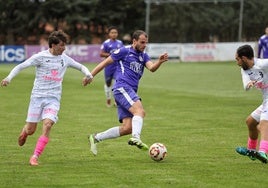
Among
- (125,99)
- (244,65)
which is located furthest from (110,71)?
(244,65)

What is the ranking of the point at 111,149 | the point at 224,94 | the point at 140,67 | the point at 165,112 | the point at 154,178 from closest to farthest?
the point at 154,178 → the point at 140,67 → the point at 111,149 → the point at 165,112 → the point at 224,94

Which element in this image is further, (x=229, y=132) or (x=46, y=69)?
(x=229, y=132)

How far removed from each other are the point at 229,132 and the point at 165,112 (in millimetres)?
4418

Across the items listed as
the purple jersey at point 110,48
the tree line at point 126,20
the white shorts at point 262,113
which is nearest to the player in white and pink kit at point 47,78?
the white shorts at point 262,113

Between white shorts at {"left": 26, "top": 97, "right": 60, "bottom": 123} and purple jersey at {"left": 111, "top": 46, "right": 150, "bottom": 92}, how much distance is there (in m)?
1.21

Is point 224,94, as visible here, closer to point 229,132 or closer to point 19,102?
point 19,102

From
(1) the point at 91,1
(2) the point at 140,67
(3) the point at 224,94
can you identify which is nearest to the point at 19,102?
(3) the point at 224,94

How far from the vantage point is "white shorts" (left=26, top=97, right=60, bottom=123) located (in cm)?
1050

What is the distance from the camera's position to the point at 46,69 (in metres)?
10.6

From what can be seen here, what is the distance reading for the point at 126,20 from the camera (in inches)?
2753

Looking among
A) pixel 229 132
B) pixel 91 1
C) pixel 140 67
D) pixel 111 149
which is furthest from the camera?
pixel 91 1

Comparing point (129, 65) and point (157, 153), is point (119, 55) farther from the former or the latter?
point (157, 153)

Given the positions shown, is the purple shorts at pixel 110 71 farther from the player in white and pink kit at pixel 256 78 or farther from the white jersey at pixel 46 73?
the player in white and pink kit at pixel 256 78

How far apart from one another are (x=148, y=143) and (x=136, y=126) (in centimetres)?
219
